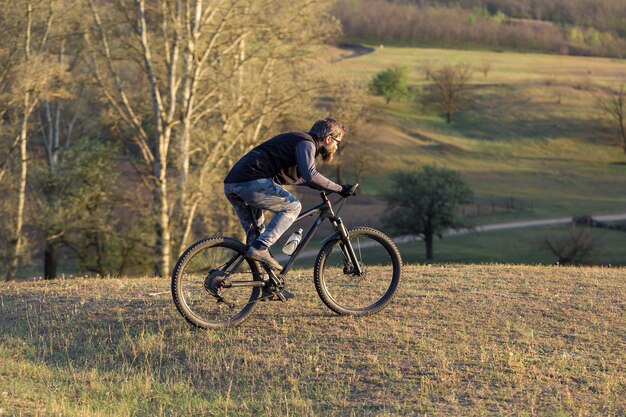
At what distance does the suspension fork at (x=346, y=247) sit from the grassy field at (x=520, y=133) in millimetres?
Answer: 55595

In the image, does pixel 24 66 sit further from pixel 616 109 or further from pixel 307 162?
pixel 616 109

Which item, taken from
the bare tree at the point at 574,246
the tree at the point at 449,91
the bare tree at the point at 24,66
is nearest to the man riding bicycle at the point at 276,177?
the bare tree at the point at 24,66

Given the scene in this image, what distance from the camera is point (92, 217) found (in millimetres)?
39031

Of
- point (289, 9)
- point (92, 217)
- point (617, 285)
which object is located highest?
point (289, 9)

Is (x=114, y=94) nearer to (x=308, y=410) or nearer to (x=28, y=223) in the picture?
(x=28, y=223)

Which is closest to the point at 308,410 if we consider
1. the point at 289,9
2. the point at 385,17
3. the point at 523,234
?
the point at 289,9

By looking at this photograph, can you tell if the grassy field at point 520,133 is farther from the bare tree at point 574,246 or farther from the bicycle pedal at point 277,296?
the bicycle pedal at point 277,296

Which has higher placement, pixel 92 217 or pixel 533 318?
pixel 533 318

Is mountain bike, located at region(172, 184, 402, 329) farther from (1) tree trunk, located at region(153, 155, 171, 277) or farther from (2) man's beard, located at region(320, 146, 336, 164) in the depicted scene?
(1) tree trunk, located at region(153, 155, 171, 277)

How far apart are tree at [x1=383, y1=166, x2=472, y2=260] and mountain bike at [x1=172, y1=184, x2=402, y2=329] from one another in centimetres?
4288

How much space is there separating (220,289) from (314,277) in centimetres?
101

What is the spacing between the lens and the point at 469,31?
160125 mm

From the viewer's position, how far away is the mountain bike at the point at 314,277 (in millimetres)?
9109

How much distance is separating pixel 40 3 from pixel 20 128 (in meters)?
5.03
